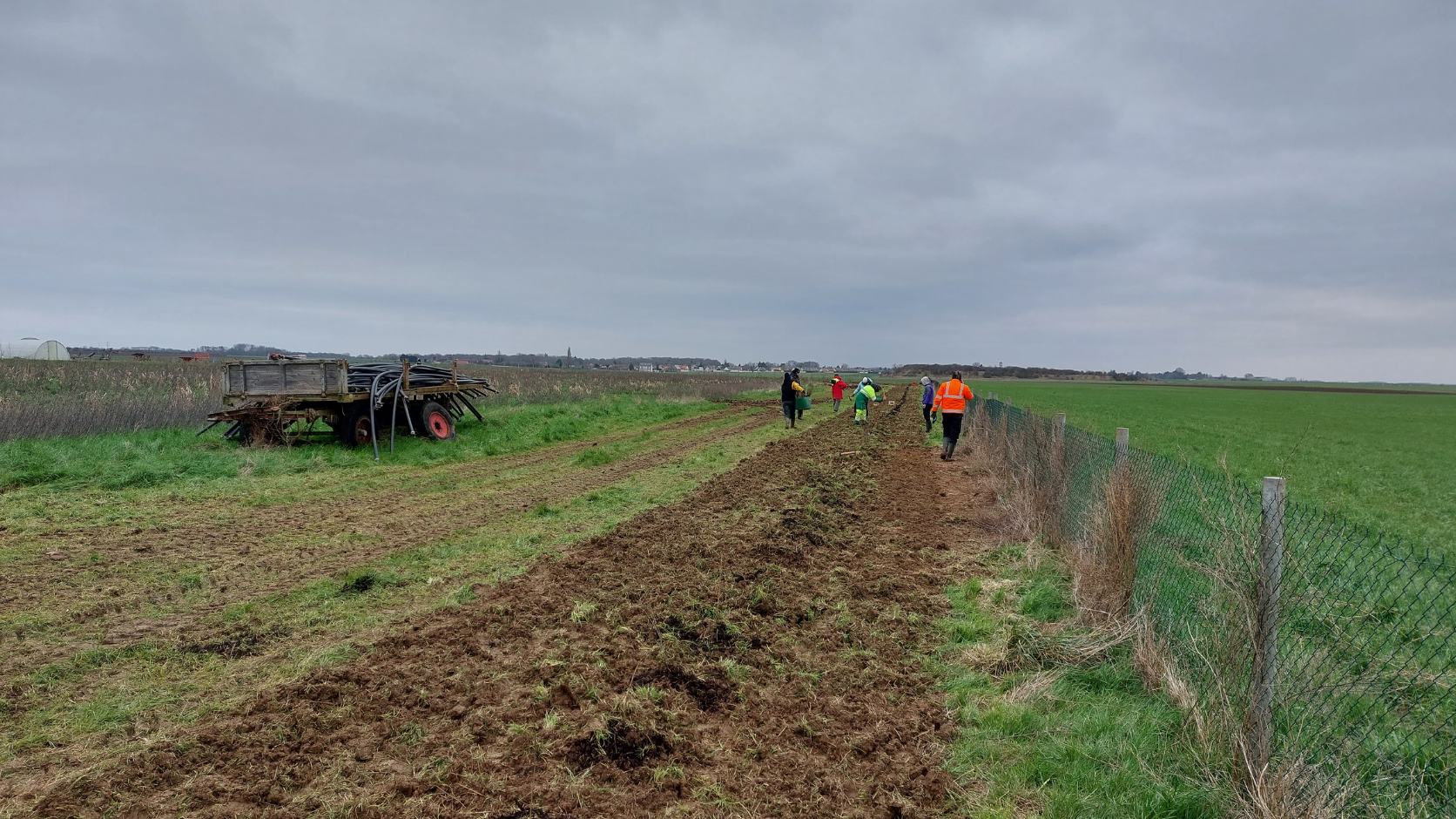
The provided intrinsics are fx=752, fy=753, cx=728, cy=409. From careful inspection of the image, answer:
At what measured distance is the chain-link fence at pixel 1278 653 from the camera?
2.98 metres

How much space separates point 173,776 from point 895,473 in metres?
11.3

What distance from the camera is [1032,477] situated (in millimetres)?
8812

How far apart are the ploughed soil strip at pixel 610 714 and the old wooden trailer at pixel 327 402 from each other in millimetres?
9528

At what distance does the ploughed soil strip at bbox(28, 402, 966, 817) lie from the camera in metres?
3.35

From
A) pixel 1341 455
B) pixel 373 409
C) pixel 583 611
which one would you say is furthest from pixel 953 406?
pixel 1341 455

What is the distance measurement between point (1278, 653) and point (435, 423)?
1519cm

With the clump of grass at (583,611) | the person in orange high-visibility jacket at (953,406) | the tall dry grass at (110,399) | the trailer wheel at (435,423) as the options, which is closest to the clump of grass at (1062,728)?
the clump of grass at (583,611)

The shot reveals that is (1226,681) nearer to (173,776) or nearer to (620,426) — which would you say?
(173,776)

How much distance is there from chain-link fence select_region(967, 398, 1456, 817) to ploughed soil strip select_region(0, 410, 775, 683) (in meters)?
6.23

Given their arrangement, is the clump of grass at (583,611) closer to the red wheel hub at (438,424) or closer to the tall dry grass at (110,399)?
the red wheel hub at (438,424)

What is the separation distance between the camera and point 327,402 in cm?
1440

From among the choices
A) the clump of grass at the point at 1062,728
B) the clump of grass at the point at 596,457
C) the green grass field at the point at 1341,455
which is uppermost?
the clump of grass at the point at 596,457

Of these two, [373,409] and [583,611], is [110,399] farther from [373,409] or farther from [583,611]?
[583,611]

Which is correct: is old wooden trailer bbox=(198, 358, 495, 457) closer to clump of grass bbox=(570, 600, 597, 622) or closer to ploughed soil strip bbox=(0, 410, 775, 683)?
ploughed soil strip bbox=(0, 410, 775, 683)
